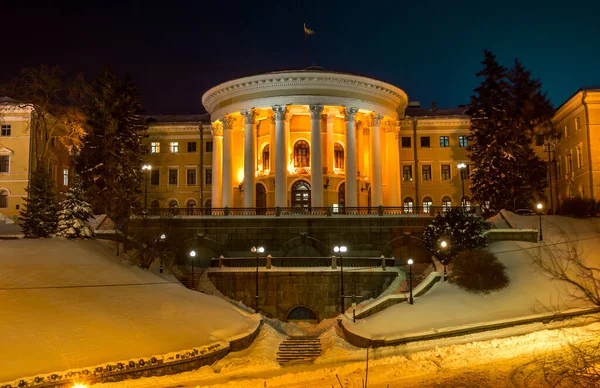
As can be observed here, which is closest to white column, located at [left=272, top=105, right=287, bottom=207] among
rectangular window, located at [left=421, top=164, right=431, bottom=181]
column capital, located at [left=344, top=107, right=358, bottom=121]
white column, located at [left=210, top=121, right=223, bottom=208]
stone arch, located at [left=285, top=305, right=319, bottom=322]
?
column capital, located at [left=344, top=107, right=358, bottom=121]

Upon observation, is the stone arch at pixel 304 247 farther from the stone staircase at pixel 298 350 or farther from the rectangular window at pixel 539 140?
the rectangular window at pixel 539 140

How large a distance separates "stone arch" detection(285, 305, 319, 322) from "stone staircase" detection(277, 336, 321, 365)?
5.59 meters

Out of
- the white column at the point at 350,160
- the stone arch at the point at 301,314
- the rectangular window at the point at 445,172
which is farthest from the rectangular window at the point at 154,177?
the stone arch at the point at 301,314

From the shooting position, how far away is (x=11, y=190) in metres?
52.6

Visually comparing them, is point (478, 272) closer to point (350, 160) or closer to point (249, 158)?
point (350, 160)

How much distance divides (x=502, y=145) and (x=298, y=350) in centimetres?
2720

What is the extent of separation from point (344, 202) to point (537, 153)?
21157 millimetres

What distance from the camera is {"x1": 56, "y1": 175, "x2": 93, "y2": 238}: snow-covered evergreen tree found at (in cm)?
3600

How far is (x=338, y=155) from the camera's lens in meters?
52.8

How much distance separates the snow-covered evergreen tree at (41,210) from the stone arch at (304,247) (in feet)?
49.1

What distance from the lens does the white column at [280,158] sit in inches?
1884

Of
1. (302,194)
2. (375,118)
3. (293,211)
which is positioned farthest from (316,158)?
(375,118)

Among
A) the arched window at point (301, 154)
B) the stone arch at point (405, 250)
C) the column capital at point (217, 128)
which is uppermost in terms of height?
the column capital at point (217, 128)

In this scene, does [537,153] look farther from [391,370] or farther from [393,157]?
[391,370]
